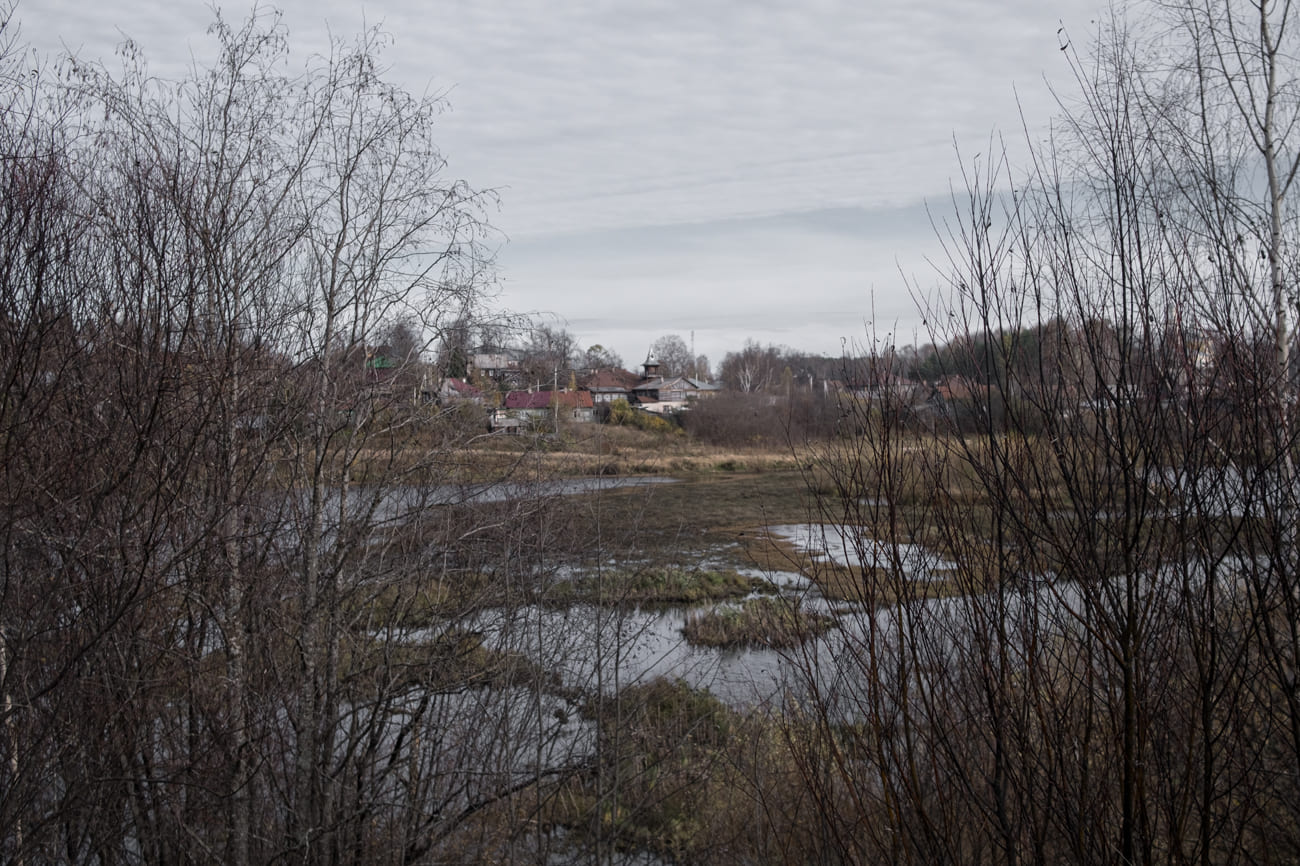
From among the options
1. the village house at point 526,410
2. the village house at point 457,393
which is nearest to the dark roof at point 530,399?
the village house at point 526,410

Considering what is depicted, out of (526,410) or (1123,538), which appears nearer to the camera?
(1123,538)

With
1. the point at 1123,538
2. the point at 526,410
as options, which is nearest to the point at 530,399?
the point at 526,410

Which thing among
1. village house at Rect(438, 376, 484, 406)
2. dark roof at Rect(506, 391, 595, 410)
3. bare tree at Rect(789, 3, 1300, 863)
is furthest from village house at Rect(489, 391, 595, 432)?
bare tree at Rect(789, 3, 1300, 863)

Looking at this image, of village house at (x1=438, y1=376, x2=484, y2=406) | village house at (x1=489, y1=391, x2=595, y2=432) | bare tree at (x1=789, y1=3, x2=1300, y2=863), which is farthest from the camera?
village house at (x1=489, y1=391, x2=595, y2=432)

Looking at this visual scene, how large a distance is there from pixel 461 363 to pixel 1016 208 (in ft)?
19.1

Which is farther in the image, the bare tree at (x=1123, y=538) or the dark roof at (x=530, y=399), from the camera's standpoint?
the dark roof at (x=530, y=399)

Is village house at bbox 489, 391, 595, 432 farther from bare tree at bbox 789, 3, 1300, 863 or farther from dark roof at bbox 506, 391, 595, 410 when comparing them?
bare tree at bbox 789, 3, 1300, 863

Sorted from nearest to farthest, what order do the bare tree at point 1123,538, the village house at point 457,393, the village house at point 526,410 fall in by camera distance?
the bare tree at point 1123,538, the village house at point 457,393, the village house at point 526,410

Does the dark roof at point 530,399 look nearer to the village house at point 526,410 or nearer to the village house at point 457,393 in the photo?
the village house at point 526,410

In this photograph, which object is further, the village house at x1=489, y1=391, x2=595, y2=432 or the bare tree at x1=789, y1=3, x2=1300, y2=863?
the village house at x1=489, y1=391, x2=595, y2=432

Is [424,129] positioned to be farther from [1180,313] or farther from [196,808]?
[1180,313]

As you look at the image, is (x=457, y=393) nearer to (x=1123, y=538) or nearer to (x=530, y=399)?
(x=530, y=399)

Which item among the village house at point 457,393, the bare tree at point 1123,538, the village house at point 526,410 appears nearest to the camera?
the bare tree at point 1123,538

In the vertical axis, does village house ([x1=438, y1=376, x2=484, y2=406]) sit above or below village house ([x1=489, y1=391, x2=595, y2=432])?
above
